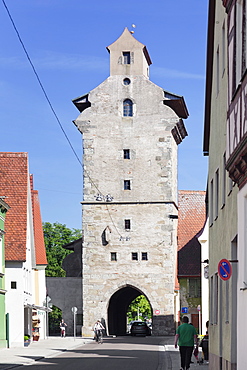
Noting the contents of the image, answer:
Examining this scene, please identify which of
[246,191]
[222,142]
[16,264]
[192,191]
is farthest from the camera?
[192,191]

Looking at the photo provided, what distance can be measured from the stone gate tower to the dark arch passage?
2.87ft

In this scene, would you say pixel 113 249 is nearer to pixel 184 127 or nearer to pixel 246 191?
pixel 184 127

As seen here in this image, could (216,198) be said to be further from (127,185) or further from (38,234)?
(127,185)

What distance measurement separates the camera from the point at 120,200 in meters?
61.7

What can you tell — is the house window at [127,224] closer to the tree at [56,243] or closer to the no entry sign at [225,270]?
the tree at [56,243]

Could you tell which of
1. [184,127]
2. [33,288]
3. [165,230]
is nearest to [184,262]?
[165,230]

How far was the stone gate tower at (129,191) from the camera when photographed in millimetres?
61188

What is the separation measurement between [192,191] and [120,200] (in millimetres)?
13367

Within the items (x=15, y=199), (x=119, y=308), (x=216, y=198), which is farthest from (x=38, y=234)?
(x=216, y=198)

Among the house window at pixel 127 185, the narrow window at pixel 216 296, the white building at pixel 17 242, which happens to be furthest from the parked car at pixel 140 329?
the narrow window at pixel 216 296

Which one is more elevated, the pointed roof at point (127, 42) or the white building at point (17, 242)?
the pointed roof at point (127, 42)

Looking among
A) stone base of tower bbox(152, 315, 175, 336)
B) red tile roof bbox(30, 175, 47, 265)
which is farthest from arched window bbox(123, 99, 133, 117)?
stone base of tower bbox(152, 315, 175, 336)

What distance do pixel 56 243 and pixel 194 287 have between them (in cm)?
3359

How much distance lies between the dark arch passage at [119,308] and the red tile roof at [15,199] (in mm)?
18361
